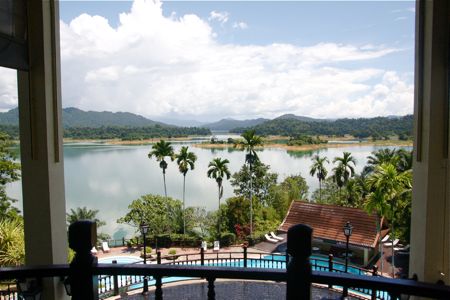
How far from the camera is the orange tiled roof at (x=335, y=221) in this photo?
50.5ft

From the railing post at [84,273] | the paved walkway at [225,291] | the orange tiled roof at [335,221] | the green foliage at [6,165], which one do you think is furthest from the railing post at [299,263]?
the green foliage at [6,165]

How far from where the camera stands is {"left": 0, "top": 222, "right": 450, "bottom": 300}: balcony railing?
3.18 feet

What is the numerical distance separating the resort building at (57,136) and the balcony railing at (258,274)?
5.24 ft

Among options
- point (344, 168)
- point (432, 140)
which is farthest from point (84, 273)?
point (344, 168)

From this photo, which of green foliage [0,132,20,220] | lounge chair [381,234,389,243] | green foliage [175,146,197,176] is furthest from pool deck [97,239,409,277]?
green foliage [175,146,197,176]

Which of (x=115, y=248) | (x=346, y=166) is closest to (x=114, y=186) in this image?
(x=115, y=248)

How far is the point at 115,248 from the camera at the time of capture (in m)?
18.0

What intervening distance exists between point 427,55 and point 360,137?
49421 millimetres

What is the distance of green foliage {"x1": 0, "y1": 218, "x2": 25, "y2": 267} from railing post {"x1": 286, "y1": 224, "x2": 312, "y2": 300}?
856cm

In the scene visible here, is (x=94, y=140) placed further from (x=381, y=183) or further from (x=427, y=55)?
(x=427, y=55)

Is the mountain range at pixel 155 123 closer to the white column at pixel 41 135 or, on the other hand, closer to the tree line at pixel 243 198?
the tree line at pixel 243 198

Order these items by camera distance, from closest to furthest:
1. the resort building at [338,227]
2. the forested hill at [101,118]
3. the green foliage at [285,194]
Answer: the resort building at [338,227] < the green foliage at [285,194] < the forested hill at [101,118]

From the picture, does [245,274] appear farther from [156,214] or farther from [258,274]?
[156,214]

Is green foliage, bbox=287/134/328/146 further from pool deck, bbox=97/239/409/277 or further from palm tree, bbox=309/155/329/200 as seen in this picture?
pool deck, bbox=97/239/409/277
